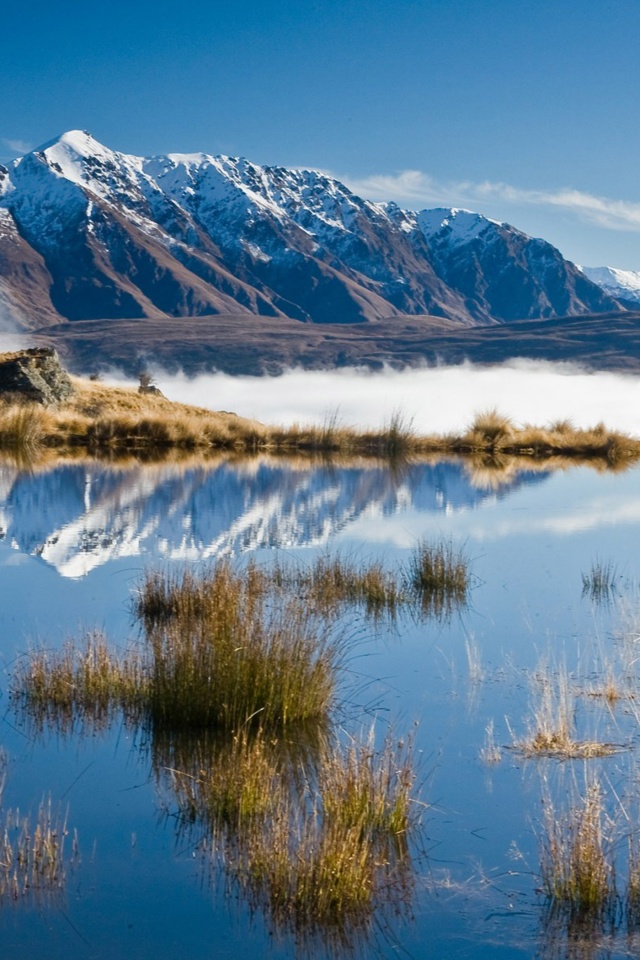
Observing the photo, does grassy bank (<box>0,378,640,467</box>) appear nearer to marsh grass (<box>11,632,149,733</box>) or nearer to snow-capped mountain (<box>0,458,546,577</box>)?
snow-capped mountain (<box>0,458,546,577</box>)

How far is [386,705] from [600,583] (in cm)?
447

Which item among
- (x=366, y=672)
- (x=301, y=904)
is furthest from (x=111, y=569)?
(x=301, y=904)

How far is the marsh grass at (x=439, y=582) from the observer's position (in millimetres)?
9742

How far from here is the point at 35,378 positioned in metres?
27.4

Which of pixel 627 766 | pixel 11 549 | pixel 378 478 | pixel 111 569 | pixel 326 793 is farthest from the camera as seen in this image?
pixel 378 478

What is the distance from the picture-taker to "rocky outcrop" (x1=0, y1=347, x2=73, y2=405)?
27.2m

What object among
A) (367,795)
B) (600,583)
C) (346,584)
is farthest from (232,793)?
(600,583)

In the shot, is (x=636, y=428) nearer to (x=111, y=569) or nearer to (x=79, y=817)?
(x=111, y=569)

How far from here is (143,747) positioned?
5633mm

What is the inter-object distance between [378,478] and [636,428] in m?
21.7

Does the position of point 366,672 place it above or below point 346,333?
below

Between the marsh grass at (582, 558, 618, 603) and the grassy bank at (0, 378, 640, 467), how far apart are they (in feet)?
48.2

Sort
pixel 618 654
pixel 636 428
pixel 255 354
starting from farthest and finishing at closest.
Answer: pixel 255 354 < pixel 636 428 < pixel 618 654

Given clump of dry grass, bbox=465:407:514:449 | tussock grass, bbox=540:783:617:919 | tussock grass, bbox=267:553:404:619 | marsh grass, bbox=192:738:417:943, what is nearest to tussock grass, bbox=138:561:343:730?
marsh grass, bbox=192:738:417:943
